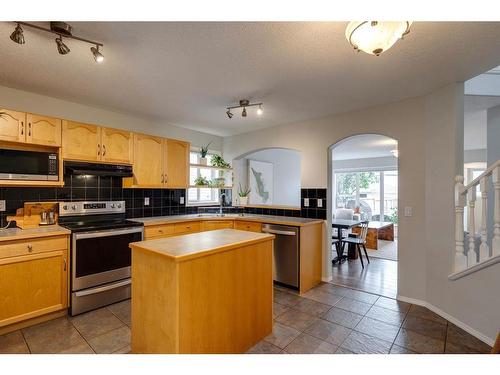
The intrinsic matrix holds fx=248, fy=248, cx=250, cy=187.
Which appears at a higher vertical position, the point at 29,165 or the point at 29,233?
the point at 29,165

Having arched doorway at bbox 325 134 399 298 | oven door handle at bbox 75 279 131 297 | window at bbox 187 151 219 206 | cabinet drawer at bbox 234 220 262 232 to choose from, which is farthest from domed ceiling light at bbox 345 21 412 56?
window at bbox 187 151 219 206

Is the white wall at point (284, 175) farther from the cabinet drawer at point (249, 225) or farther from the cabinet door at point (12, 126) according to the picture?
the cabinet door at point (12, 126)

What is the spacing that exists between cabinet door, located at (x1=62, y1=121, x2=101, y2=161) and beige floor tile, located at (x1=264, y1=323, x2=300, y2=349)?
2.76 meters

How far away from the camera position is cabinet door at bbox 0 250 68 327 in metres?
2.18

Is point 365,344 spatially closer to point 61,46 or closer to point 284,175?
point 61,46

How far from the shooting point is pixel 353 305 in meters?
2.80

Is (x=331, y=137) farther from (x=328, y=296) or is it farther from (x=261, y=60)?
(x=328, y=296)

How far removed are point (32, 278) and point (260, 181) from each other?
4111mm

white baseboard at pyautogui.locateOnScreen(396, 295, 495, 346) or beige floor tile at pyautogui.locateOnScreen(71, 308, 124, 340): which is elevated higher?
white baseboard at pyautogui.locateOnScreen(396, 295, 495, 346)

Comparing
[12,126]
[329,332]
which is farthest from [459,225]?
[12,126]

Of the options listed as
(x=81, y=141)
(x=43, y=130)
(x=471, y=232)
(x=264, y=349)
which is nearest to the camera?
(x=264, y=349)

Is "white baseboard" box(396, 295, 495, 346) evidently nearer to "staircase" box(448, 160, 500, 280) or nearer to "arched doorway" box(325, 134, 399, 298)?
"arched doorway" box(325, 134, 399, 298)

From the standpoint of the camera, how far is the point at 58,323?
2.39 m
